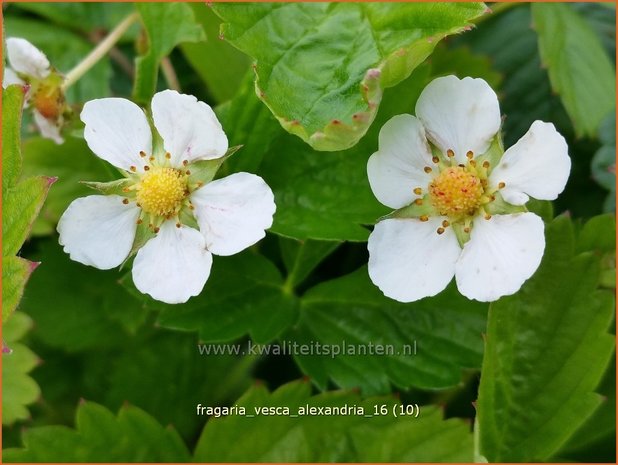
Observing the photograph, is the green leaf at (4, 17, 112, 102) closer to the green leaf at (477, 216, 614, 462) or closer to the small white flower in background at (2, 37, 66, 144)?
the small white flower in background at (2, 37, 66, 144)

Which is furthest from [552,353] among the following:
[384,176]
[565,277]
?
[384,176]

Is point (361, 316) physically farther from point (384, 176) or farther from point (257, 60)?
point (257, 60)

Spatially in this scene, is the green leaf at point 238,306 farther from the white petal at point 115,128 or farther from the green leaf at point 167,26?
the green leaf at point 167,26

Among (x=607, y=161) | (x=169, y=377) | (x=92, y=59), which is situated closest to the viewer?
(x=92, y=59)

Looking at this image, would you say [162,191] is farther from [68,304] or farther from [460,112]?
[68,304]

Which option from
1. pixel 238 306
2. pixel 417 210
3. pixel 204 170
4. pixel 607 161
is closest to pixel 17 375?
pixel 238 306
